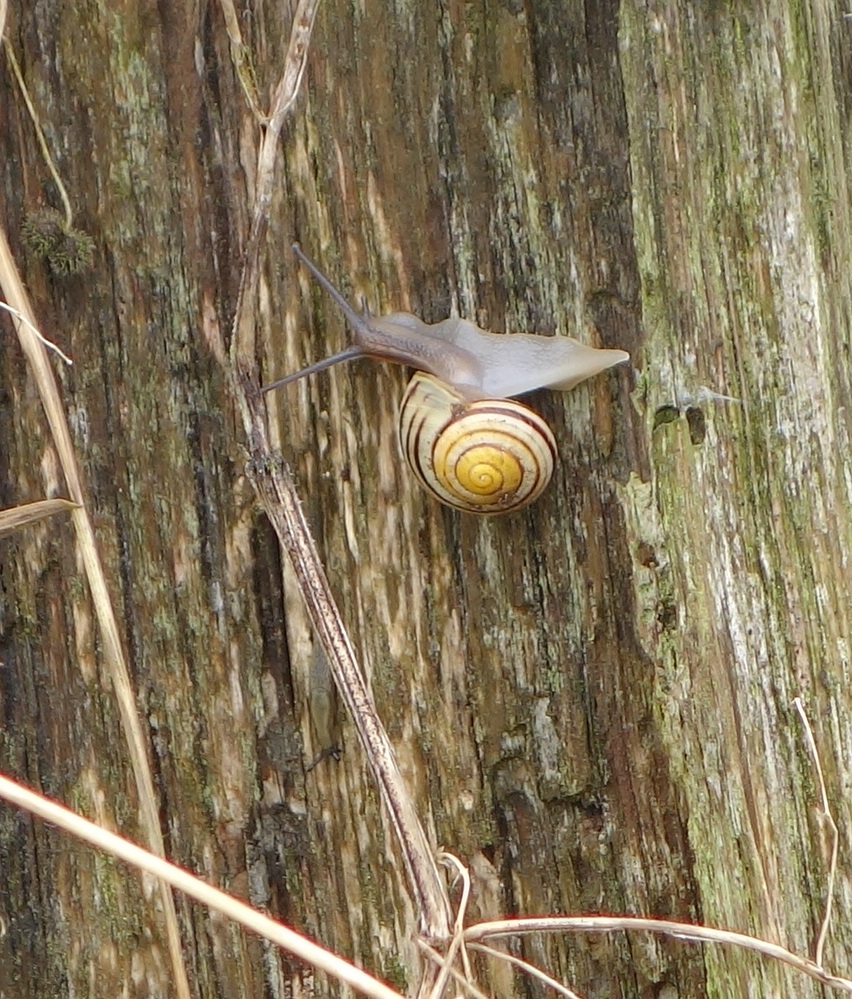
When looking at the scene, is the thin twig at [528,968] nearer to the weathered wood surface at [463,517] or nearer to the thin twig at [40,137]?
the weathered wood surface at [463,517]

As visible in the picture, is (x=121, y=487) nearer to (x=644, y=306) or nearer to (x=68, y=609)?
(x=68, y=609)

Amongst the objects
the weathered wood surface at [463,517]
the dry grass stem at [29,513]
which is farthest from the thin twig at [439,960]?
the dry grass stem at [29,513]

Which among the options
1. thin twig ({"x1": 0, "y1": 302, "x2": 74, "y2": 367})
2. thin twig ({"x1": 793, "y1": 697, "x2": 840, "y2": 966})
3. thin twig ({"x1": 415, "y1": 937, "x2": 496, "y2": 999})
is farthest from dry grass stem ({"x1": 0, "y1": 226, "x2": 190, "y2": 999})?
thin twig ({"x1": 793, "y1": 697, "x2": 840, "y2": 966})

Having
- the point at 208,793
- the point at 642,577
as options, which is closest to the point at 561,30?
the point at 642,577

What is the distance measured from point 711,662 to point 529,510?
33 centimetres

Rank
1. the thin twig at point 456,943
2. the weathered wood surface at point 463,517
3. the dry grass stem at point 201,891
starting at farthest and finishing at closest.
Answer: the weathered wood surface at point 463,517, the thin twig at point 456,943, the dry grass stem at point 201,891

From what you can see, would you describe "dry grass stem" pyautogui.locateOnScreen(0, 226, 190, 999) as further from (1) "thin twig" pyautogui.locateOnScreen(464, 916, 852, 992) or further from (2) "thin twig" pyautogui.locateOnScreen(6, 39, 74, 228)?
(1) "thin twig" pyautogui.locateOnScreen(464, 916, 852, 992)

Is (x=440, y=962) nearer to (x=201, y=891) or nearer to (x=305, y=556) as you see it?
(x=201, y=891)

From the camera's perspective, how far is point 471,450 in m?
1.46

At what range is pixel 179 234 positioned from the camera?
145cm

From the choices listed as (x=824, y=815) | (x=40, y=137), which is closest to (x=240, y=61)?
(x=40, y=137)

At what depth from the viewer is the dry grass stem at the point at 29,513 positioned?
1.37 meters

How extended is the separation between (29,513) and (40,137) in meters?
0.51

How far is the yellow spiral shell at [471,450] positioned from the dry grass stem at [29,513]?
44 cm
